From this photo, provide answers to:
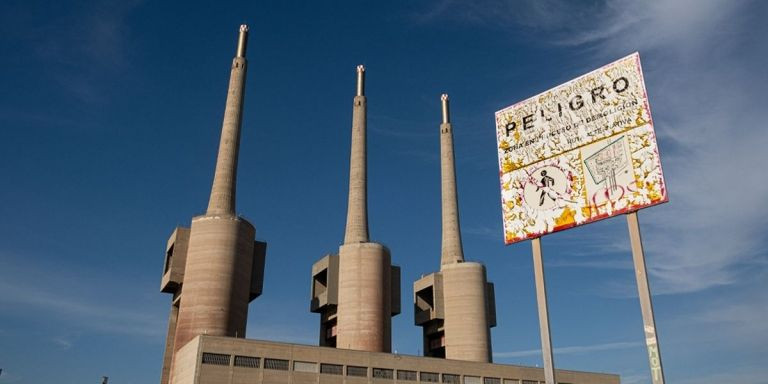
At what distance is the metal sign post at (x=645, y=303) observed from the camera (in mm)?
18703

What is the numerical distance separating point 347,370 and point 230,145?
29.3 m

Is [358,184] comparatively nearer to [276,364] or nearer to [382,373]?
[382,373]

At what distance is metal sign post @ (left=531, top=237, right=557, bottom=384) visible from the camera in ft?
72.7

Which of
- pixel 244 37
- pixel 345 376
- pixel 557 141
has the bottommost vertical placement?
pixel 345 376

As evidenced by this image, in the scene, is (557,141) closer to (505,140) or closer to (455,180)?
(505,140)

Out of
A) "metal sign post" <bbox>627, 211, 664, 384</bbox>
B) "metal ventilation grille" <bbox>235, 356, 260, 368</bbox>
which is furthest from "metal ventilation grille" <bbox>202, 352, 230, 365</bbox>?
"metal sign post" <bbox>627, 211, 664, 384</bbox>

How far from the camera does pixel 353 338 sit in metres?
69.6

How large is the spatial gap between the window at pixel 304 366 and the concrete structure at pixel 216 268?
357 inches

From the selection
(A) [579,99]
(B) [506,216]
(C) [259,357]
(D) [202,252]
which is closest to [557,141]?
(A) [579,99]

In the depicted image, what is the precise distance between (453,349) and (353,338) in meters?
14.2

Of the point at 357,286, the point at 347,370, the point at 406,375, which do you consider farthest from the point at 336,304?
the point at 347,370

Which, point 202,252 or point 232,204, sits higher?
point 232,204

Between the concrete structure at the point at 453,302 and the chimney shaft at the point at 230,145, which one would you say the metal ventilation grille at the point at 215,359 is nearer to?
the chimney shaft at the point at 230,145

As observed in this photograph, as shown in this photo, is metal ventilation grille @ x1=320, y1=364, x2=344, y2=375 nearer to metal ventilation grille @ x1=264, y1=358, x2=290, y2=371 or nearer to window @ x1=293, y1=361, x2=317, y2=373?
window @ x1=293, y1=361, x2=317, y2=373
